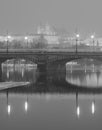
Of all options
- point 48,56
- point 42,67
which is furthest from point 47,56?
point 42,67

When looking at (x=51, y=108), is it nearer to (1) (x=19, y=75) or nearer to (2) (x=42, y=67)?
(1) (x=19, y=75)

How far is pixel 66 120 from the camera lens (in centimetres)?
3244

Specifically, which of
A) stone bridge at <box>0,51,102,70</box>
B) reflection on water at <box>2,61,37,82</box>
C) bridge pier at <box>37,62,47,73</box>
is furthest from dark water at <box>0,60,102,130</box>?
bridge pier at <box>37,62,47,73</box>

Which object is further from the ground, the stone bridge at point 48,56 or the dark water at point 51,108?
the stone bridge at point 48,56

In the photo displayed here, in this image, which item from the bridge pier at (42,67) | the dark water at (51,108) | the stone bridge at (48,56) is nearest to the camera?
the dark water at (51,108)

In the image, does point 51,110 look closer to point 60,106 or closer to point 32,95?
point 60,106

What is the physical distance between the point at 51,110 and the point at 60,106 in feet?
7.07

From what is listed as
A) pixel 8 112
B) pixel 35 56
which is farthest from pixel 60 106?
pixel 35 56

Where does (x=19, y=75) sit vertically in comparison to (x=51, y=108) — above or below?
above

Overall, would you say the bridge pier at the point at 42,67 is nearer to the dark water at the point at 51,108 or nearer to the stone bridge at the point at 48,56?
the stone bridge at the point at 48,56

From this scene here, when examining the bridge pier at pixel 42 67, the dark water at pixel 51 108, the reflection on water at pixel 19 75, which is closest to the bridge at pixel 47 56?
the bridge pier at pixel 42 67

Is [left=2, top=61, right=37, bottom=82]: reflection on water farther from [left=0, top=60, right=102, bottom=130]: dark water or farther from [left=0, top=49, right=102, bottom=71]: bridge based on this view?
[left=0, top=60, right=102, bottom=130]: dark water

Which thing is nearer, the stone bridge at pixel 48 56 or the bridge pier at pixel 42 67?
the stone bridge at pixel 48 56

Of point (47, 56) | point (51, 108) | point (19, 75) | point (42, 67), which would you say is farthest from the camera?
point (42, 67)
